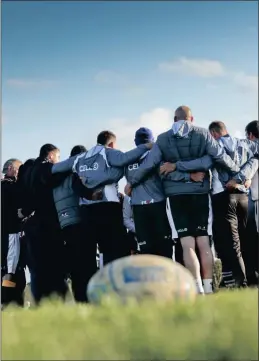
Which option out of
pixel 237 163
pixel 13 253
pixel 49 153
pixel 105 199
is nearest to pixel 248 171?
pixel 237 163

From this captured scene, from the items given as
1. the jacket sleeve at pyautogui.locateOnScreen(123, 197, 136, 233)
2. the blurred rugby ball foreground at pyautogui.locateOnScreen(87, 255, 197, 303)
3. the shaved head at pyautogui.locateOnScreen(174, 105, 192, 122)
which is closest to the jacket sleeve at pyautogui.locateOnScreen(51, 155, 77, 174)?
the shaved head at pyautogui.locateOnScreen(174, 105, 192, 122)

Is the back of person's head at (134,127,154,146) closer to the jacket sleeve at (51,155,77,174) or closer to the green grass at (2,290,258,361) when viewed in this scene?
the jacket sleeve at (51,155,77,174)

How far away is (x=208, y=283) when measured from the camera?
308 inches

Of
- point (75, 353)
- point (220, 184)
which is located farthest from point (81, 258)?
point (75, 353)

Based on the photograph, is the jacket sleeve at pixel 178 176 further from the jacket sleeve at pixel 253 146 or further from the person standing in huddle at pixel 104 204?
the jacket sleeve at pixel 253 146

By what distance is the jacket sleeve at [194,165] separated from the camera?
789 cm

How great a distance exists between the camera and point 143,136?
8641mm

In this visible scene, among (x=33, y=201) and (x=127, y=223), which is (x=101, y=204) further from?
(x=127, y=223)

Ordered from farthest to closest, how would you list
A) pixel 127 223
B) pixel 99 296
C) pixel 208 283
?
pixel 127 223
pixel 208 283
pixel 99 296

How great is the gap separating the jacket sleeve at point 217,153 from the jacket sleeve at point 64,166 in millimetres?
1780

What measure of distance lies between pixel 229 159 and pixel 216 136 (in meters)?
0.76

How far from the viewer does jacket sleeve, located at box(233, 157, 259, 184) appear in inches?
334

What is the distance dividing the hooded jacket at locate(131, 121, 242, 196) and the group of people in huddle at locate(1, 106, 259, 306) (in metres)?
0.01

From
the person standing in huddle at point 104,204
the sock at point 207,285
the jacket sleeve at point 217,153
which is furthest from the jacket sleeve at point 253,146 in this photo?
the sock at point 207,285
